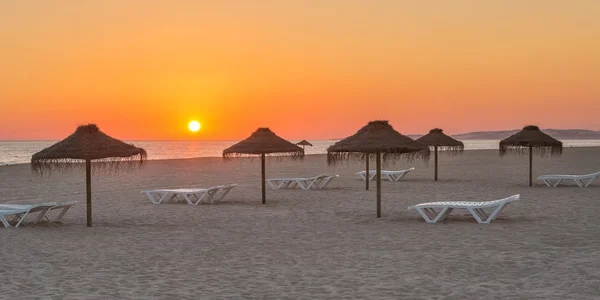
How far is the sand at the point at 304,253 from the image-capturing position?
5.91 metres

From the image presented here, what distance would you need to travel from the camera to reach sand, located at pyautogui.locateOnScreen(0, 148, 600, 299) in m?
5.91

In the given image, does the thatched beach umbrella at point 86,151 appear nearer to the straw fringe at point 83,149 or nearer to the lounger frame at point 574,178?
the straw fringe at point 83,149

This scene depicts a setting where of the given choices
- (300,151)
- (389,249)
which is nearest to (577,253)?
(389,249)

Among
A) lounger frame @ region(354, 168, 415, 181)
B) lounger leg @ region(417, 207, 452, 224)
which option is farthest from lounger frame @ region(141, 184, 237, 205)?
lounger frame @ region(354, 168, 415, 181)

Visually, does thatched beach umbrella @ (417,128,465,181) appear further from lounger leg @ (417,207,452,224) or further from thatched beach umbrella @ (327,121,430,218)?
lounger leg @ (417,207,452,224)

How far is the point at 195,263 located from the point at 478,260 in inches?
121

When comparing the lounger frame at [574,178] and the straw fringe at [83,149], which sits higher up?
the straw fringe at [83,149]

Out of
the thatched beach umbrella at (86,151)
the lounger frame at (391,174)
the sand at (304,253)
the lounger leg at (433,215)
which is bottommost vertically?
the sand at (304,253)

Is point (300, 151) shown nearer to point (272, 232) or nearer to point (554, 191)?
point (272, 232)

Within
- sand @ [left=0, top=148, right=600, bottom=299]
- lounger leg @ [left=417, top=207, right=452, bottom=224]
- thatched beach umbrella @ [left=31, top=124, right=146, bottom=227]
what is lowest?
sand @ [left=0, top=148, right=600, bottom=299]

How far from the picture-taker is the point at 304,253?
25.6 ft

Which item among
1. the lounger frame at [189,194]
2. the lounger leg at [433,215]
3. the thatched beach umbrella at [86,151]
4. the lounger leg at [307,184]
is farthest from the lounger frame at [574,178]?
the thatched beach umbrella at [86,151]

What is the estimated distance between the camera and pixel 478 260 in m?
7.20

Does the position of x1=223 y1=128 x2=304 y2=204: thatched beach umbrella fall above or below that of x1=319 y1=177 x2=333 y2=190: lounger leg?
above
